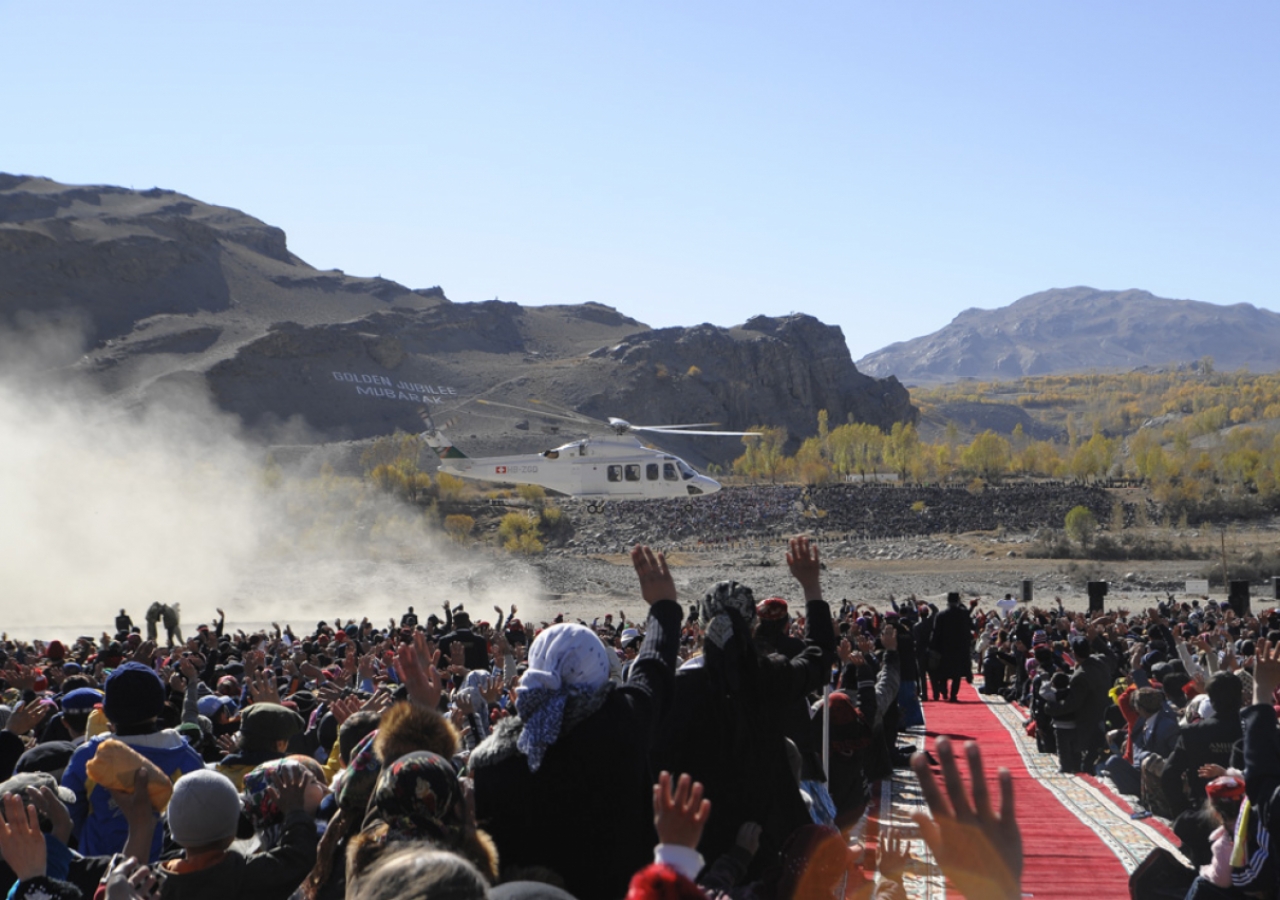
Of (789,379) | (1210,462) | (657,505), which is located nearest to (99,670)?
(657,505)

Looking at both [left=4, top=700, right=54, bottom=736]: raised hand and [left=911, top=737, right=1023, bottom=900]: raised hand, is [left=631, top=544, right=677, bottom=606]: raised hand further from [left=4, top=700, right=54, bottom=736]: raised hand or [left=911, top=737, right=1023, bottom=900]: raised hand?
[left=4, top=700, right=54, bottom=736]: raised hand

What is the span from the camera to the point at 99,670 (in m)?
10.8

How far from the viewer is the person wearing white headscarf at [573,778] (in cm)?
362

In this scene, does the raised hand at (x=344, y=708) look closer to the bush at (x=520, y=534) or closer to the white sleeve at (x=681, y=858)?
the white sleeve at (x=681, y=858)

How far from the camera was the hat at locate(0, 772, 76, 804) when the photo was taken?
13.7 ft

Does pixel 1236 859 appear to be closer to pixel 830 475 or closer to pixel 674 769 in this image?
pixel 674 769

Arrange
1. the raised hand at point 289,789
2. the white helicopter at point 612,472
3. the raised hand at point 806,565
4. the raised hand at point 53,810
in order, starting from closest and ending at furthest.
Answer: the raised hand at point 289,789 → the raised hand at point 53,810 → the raised hand at point 806,565 → the white helicopter at point 612,472

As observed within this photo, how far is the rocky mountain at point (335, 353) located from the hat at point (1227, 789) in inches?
4874

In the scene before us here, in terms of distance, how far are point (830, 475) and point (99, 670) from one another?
134 metres

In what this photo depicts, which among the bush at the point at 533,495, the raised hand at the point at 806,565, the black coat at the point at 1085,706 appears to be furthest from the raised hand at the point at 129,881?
the bush at the point at 533,495

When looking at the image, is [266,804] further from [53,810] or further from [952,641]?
[952,641]

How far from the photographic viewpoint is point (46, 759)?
18.0 feet

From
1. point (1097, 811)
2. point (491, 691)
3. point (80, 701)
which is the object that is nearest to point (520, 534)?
point (1097, 811)

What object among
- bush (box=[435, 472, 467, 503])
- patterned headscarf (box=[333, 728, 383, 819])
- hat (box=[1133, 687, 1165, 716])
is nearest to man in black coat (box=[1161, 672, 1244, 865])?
hat (box=[1133, 687, 1165, 716])
